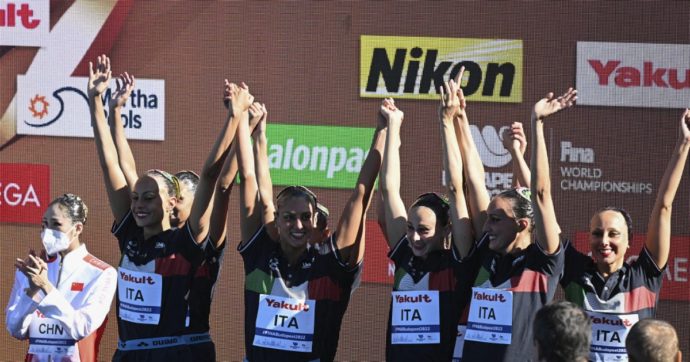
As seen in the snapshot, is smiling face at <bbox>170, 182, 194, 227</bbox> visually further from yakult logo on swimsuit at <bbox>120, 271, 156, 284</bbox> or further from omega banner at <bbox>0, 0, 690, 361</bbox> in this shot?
omega banner at <bbox>0, 0, 690, 361</bbox>

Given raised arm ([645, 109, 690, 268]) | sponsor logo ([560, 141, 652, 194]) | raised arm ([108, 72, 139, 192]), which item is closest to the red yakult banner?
sponsor logo ([560, 141, 652, 194])

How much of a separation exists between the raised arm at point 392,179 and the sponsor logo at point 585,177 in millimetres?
2065

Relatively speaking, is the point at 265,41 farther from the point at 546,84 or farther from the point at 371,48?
the point at 546,84

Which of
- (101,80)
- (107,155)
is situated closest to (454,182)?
(107,155)

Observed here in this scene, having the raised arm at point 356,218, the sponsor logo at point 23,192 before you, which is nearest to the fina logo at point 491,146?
the raised arm at point 356,218

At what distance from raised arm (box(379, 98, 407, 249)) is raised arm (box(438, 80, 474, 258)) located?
212mm

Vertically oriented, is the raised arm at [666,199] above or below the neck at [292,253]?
above

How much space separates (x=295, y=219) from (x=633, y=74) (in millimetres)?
2814

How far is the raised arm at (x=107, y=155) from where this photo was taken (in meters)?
5.43

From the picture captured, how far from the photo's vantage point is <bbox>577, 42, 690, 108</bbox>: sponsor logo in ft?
22.1

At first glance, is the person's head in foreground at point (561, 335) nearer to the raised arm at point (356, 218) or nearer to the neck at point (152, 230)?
the raised arm at point (356, 218)

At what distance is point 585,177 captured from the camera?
6.82 metres

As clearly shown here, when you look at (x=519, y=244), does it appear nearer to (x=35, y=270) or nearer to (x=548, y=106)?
(x=548, y=106)

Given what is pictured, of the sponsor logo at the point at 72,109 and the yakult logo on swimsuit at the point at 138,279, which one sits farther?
the sponsor logo at the point at 72,109
